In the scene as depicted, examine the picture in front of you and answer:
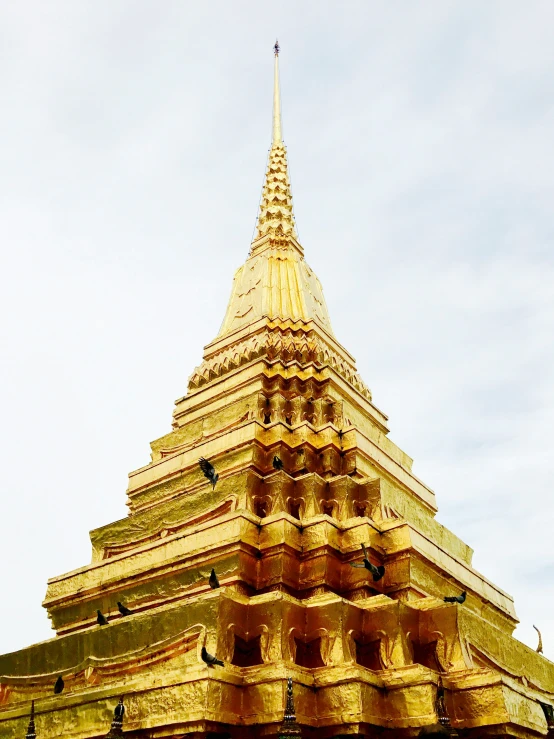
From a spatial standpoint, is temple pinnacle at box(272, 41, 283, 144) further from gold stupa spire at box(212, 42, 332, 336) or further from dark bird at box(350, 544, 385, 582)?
dark bird at box(350, 544, 385, 582)

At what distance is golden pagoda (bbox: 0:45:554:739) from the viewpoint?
292 inches

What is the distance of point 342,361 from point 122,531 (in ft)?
19.6

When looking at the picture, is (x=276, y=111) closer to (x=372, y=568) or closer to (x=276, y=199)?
(x=276, y=199)

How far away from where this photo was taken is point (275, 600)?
26.8 feet

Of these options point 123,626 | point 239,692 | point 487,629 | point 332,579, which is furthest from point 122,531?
point 487,629

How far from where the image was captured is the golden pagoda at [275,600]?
7.41m

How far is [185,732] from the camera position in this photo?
7.12 metres

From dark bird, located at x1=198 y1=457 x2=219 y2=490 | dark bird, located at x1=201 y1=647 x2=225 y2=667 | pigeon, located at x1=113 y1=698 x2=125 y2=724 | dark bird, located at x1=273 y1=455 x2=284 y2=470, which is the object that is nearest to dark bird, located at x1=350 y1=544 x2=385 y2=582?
dark bird, located at x1=273 y1=455 x2=284 y2=470

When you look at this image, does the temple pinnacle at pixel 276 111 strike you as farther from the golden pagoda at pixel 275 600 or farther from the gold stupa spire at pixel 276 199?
the golden pagoda at pixel 275 600

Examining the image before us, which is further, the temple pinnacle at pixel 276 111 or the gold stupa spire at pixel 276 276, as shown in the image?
the temple pinnacle at pixel 276 111

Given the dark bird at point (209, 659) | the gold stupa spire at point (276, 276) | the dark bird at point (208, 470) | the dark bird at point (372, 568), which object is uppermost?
the gold stupa spire at point (276, 276)

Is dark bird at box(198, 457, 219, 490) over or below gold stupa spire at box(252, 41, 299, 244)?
below

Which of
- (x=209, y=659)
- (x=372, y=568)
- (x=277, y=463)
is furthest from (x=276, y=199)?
(x=209, y=659)

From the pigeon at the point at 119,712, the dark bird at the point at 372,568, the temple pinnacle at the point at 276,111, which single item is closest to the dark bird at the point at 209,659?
the pigeon at the point at 119,712
